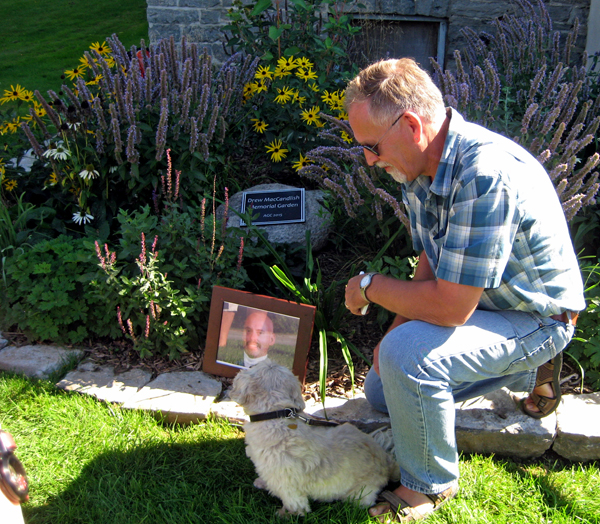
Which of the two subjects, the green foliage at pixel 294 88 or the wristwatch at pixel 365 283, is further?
the green foliage at pixel 294 88

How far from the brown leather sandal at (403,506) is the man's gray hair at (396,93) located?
1400 millimetres

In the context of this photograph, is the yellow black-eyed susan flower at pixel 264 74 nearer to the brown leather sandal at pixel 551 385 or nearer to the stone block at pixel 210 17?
the stone block at pixel 210 17

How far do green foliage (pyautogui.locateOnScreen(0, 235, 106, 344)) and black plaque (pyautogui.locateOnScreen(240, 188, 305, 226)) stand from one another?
1.15m

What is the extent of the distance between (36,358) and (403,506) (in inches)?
83.1

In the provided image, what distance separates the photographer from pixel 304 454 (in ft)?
6.25

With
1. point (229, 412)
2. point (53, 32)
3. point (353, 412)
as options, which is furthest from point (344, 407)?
point (53, 32)

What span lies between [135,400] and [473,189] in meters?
1.89

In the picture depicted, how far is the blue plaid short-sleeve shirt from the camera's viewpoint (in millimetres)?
1668

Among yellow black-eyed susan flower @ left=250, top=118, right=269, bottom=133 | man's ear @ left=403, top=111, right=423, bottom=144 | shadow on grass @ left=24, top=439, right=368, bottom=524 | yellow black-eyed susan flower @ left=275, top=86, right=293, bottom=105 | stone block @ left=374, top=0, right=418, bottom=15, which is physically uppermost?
stone block @ left=374, top=0, right=418, bottom=15

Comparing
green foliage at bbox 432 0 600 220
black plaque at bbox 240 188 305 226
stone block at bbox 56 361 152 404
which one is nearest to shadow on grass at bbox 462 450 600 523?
green foliage at bbox 432 0 600 220

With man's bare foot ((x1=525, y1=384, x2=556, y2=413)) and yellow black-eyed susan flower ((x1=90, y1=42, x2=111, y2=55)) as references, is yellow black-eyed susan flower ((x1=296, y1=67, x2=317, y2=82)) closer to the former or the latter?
yellow black-eyed susan flower ((x1=90, y1=42, x2=111, y2=55))

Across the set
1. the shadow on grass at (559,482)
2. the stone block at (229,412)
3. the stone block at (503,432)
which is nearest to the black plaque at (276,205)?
the stone block at (229,412)

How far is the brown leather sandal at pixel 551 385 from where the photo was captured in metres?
2.20

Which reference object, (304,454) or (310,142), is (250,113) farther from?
(304,454)
